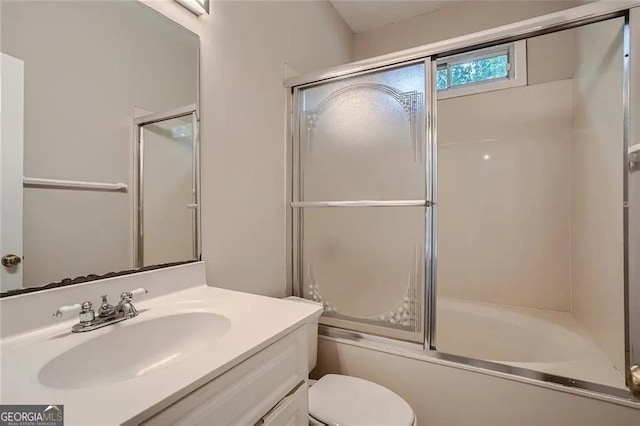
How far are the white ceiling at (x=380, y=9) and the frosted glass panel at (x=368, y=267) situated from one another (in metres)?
1.71

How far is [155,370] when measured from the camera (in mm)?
659

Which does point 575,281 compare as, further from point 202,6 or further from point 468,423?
point 202,6

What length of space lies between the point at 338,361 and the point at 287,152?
49.1 inches

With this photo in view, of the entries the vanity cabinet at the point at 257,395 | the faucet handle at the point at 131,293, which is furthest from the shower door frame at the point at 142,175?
the vanity cabinet at the point at 257,395

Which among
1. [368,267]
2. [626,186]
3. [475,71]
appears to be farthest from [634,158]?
[475,71]

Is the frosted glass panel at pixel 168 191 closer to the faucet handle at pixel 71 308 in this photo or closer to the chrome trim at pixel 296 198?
the faucet handle at pixel 71 308

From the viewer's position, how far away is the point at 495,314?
6.86ft

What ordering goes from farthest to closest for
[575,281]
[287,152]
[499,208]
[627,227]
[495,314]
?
1. [499,208]
2. [495,314]
3. [575,281]
4. [287,152]
5. [627,227]

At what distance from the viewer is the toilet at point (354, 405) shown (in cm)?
114

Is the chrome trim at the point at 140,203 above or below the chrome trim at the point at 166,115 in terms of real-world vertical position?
below

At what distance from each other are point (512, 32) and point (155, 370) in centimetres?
176

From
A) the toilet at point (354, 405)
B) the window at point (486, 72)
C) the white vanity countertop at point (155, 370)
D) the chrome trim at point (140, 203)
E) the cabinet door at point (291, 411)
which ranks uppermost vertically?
the window at point (486, 72)

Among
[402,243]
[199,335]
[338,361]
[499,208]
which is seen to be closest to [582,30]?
[499,208]

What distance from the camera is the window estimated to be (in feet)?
7.10
